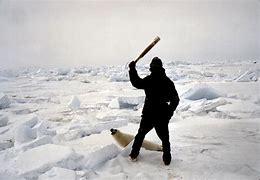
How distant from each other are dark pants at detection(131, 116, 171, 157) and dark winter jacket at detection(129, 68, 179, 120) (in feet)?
0.17

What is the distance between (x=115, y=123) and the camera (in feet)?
10.5

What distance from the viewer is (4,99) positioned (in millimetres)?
3020

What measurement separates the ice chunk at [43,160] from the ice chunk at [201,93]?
1644 mm

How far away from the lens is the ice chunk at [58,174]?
→ 2.20 m

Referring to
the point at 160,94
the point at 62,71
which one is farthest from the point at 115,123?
the point at 160,94

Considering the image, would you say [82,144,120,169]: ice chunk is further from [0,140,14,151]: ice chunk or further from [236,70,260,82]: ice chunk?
[236,70,260,82]: ice chunk

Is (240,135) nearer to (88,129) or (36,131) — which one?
(88,129)

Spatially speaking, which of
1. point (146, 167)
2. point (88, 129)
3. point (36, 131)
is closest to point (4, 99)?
point (36, 131)

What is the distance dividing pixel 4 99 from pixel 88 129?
80cm

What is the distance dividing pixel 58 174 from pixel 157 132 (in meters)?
0.76

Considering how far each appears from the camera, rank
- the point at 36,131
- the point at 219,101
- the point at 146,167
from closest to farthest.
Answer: the point at 146,167 < the point at 36,131 < the point at 219,101

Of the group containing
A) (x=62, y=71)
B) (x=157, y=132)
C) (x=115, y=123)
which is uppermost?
(x=62, y=71)

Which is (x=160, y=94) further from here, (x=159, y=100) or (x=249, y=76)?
(x=249, y=76)

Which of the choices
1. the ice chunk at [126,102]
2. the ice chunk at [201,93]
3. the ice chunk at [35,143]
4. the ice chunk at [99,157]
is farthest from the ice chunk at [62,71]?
the ice chunk at [201,93]
